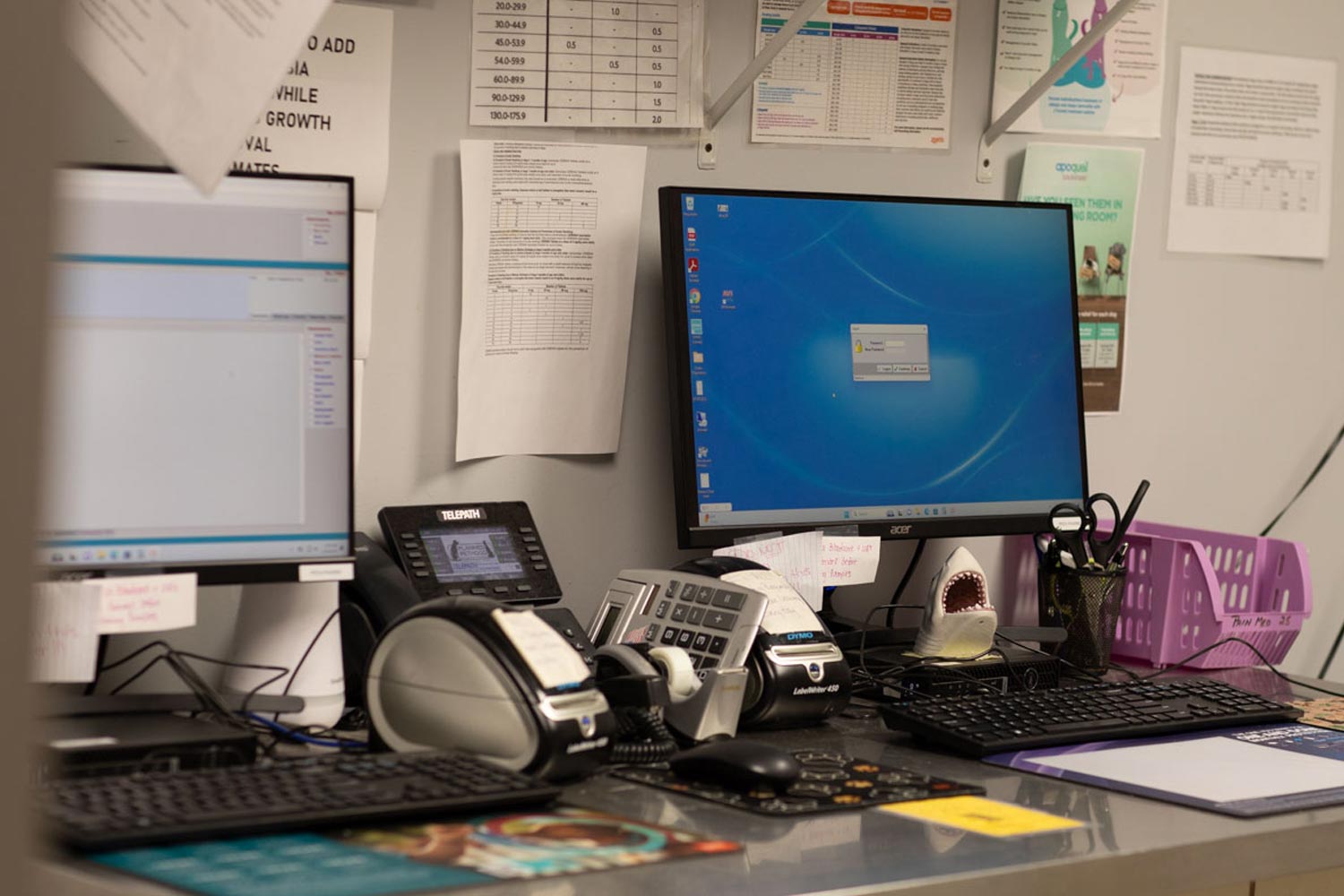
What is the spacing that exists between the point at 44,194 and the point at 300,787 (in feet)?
2.55

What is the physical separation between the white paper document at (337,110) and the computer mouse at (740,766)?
675 millimetres

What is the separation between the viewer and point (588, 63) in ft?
5.18

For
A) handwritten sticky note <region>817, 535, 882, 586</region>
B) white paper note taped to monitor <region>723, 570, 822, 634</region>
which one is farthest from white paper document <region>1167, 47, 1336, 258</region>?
white paper note taped to monitor <region>723, 570, 822, 634</region>

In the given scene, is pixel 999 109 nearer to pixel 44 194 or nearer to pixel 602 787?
pixel 602 787

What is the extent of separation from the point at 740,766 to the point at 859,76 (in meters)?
1.00

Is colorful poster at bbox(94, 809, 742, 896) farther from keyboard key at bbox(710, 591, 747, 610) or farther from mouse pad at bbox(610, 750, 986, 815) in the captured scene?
keyboard key at bbox(710, 591, 747, 610)

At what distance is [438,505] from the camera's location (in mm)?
1448

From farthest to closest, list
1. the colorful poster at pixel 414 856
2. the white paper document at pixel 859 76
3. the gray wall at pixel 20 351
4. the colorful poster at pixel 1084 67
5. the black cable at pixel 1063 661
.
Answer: the colorful poster at pixel 1084 67
the white paper document at pixel 859 76
the black cable at pixel 1063 661
the colorful poster at pixel 414 856
the gray wall at pixel 20 351

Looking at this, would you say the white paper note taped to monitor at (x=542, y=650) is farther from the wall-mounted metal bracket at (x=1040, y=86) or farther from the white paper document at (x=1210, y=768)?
the wall-mounted metal bracket at (x=1040, y=86)

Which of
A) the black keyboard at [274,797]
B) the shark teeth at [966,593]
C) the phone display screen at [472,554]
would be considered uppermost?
the phone display screen at [472,554]

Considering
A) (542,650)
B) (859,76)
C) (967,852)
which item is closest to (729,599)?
(542,650)

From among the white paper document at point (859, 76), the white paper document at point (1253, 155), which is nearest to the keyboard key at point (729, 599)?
the white paper document at point (859, 76)

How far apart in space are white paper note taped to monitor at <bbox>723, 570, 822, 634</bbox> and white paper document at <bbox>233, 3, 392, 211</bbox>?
1.69 ft

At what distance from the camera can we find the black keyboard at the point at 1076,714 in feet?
4.06
